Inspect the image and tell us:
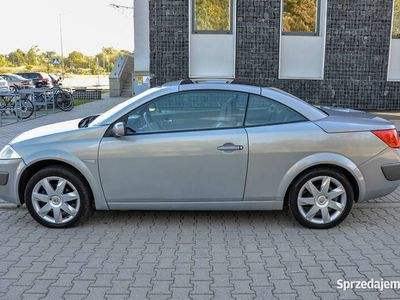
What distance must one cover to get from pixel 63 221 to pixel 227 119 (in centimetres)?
204

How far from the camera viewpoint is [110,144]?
4.48 metres

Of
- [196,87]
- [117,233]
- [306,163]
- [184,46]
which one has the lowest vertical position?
[117,233]

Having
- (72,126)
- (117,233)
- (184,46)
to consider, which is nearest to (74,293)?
(117,233)

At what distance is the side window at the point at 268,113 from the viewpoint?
4574 millimetres

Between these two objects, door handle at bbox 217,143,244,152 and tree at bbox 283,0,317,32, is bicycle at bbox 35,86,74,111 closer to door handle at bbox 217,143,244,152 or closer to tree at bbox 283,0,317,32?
tree at bbox 283,0,317,32

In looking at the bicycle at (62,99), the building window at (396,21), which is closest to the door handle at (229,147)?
the building window at (396,21)

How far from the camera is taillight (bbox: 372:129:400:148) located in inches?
181

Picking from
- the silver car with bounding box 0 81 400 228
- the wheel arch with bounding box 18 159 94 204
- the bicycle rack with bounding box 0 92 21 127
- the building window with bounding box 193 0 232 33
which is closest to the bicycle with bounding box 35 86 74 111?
the bicycle rack with bounding box 0 92 21 127

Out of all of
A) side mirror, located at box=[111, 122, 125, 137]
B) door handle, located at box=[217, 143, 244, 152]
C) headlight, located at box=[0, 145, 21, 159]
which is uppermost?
side mirror, located at box=[111, 122, 125, 137]

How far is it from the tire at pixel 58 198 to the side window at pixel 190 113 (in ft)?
2.62

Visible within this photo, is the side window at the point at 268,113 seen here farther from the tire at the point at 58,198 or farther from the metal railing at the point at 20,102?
the metal railing at the point at 20,102

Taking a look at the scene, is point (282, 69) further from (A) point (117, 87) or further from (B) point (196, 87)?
(A) point (117, 87)

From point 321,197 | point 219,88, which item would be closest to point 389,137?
point 321,197

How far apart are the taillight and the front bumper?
12.3 feet
